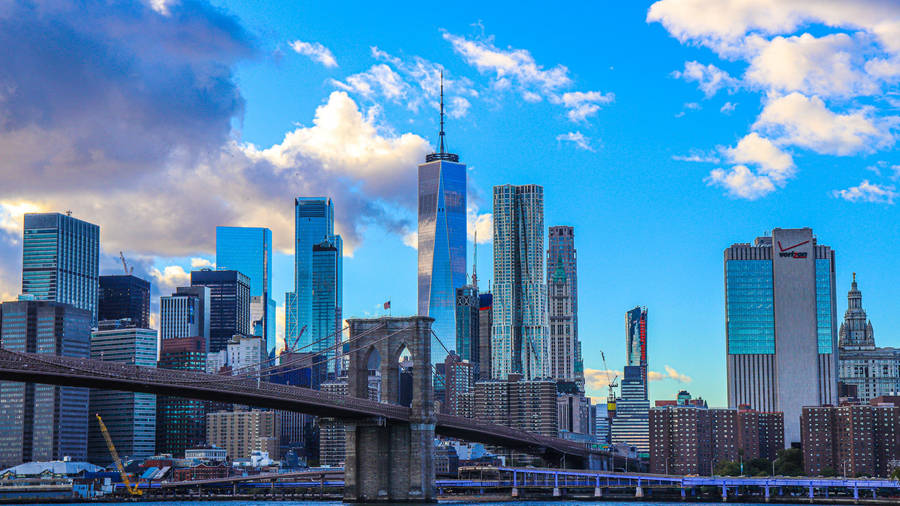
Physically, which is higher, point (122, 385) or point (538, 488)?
point (122, 385)

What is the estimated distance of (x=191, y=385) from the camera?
216 feet

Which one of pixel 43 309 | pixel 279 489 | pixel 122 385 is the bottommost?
pixel 279 489

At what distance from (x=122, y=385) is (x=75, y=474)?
9750 cm

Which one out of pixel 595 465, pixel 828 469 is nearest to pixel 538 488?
pixel 595 465

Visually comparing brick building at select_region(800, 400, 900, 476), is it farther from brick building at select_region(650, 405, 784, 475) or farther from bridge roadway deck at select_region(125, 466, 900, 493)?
bridge roadway deck at select_region(125, 466, 900, 493)

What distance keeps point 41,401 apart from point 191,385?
417ft

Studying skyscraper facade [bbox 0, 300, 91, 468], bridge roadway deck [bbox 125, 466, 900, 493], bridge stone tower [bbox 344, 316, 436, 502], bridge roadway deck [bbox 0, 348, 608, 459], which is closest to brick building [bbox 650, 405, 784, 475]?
bridge roadway deck [bbox 125, 466, 900, 493]

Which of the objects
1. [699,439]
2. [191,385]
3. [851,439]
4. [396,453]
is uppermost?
[191,385]

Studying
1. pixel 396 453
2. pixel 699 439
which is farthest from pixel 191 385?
pixel 699 439

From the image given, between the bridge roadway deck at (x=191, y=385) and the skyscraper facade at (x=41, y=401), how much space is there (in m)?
105

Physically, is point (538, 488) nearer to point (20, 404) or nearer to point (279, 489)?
point (279, 489)

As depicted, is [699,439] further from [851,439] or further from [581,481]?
[581,481]

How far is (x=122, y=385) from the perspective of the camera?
203 ft

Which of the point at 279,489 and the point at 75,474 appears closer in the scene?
the point at 279,489
